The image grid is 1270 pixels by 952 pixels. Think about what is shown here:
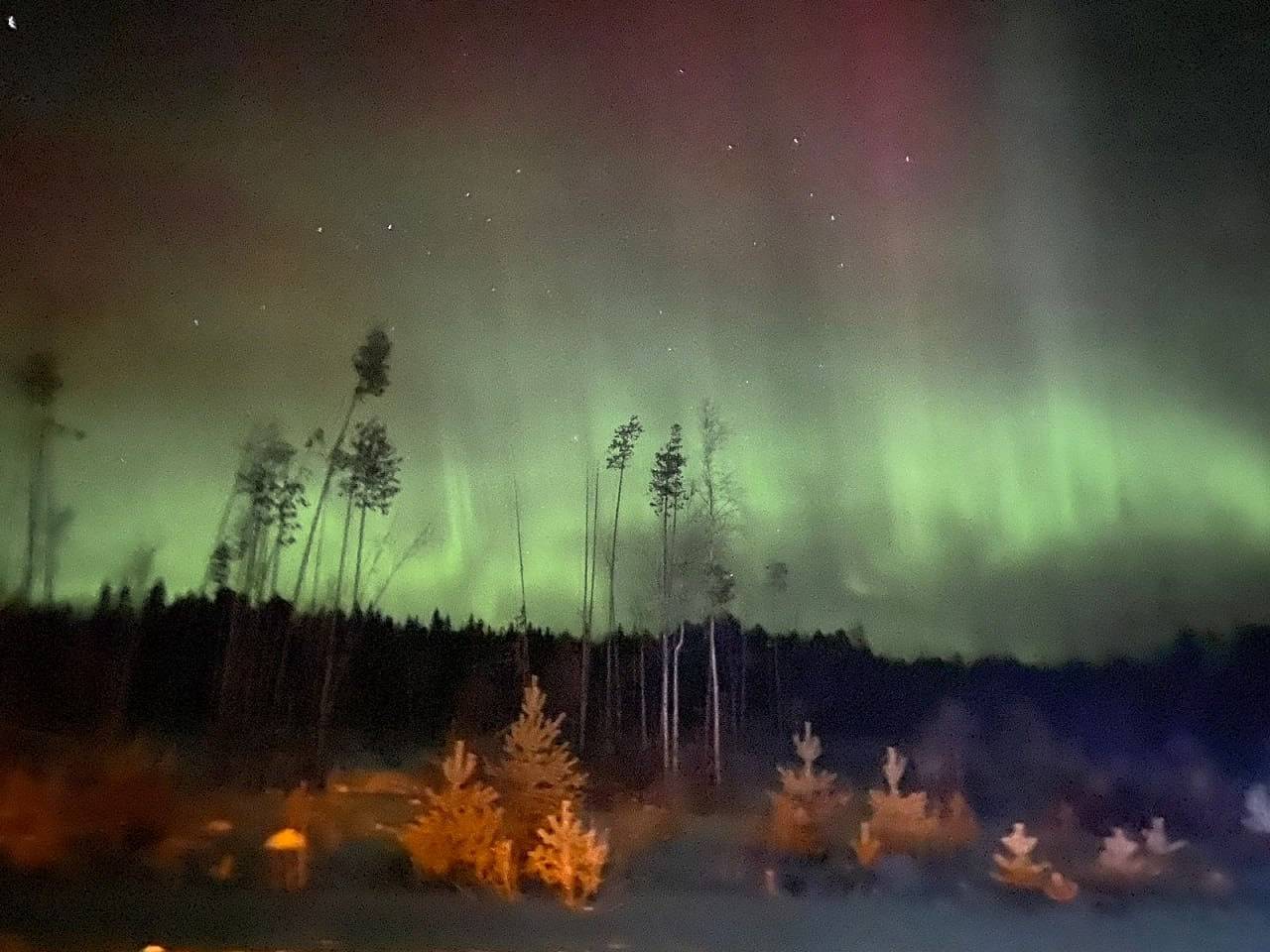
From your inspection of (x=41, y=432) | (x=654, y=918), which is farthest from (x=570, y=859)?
(x=41, y=432)

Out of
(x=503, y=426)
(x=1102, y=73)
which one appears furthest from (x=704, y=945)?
(x=1102, y=73)

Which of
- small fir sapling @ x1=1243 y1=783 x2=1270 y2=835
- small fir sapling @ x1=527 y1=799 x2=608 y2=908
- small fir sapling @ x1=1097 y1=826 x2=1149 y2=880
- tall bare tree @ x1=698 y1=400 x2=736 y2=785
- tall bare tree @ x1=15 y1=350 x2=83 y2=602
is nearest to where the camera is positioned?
small fir sapling @ x1=527 y1=799 x2=608 y2=908

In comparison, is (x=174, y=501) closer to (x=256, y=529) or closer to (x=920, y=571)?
(x=256, y=529)

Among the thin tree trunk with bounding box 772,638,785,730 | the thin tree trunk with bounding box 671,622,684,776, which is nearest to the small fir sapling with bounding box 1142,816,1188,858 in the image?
the thin tree trunk with bounding box 772,638,785,730

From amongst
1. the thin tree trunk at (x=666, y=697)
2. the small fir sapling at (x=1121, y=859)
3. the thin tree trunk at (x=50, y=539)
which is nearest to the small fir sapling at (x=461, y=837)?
the thin tree trunk at (x=666, y=697)

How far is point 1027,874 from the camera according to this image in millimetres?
6664

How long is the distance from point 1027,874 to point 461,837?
2733mm

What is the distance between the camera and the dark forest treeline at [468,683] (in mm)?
7199

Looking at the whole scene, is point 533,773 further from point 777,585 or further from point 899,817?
point 899,817

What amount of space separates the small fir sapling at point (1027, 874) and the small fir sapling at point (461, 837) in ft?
7.81

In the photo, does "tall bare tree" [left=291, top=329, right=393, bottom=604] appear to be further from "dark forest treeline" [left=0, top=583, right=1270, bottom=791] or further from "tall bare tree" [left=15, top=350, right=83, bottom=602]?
"tall bare tree" [left=15, top=350, right=83, bottom=602]

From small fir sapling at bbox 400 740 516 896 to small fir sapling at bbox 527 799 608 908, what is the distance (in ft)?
0.50

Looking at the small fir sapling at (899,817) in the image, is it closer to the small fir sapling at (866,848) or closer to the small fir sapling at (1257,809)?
the small fir sapling at (866,848)

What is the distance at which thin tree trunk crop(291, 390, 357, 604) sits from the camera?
733 cm
